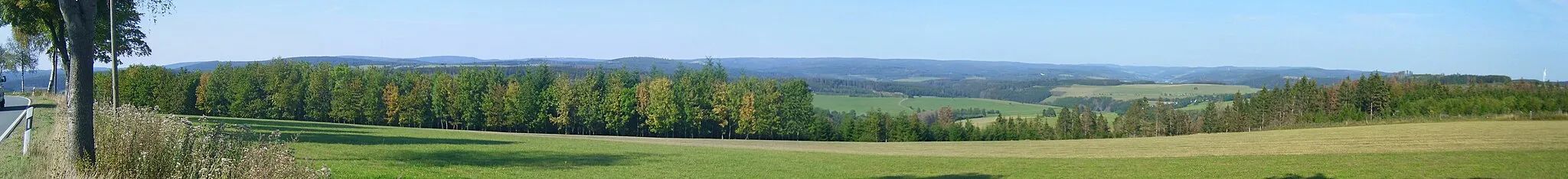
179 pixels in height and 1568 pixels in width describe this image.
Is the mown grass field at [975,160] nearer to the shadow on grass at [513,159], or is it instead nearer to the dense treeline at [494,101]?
the shadow on grass at [513,159]

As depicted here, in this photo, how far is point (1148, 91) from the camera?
18412 centimetres

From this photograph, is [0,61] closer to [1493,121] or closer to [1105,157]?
[1105,157]

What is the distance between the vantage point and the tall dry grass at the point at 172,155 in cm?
842

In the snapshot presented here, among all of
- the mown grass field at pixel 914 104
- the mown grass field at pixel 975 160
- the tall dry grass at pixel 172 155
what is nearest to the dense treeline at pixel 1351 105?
the mown grass field at pixel 975 160

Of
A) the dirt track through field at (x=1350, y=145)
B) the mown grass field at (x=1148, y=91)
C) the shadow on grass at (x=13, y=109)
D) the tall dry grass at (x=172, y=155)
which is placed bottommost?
the mown grass field at (x=1148, y=91)

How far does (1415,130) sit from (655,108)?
44464 mm

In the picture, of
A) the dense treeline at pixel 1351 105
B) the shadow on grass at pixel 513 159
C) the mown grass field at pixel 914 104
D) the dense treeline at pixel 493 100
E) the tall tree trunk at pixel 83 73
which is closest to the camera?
the tall tree trunk at pixel 83 73

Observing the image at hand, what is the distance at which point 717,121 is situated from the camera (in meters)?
75.6

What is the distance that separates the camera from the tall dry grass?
8422 millimetres

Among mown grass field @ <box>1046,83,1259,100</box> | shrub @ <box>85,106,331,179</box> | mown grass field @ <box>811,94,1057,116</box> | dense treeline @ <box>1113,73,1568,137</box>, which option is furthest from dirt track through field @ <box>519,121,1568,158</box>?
mown grass field @ <box>1046,83,1259,100</box>

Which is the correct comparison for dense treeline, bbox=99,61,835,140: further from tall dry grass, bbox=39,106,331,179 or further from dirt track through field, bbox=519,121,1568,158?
tall dry grass, bbox=39,106,331,179

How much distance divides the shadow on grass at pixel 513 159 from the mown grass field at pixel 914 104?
107 m

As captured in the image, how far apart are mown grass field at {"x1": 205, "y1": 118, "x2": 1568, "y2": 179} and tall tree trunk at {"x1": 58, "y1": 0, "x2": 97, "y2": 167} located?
5.82 metres

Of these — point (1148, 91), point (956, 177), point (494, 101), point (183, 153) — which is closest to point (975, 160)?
point (956, 177)
